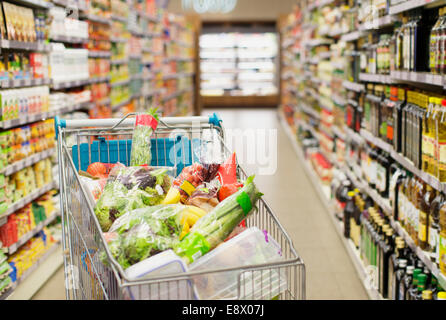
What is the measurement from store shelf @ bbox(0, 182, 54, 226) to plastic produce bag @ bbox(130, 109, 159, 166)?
6.30 feet

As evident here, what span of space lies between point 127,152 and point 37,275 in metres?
2.12

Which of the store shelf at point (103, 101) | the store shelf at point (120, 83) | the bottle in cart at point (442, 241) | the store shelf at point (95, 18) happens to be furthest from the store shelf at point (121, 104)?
the bottle in cart at point (442, 241)

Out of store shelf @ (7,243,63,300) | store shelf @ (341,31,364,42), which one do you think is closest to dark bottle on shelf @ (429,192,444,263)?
store shelf @ (341,31,364,42)

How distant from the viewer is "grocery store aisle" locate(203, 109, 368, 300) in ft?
13.1

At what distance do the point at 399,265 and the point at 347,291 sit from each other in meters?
0.80

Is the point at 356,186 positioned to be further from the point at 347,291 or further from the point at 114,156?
the point at 114,156

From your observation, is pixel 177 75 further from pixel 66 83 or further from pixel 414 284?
pixel 414 284

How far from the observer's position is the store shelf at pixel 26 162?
12.7 feet

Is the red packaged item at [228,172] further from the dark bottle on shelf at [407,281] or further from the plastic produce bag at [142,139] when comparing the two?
the dark bottle on shelf at [407,281]

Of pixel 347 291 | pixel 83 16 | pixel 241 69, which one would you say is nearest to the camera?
pixel 347 291

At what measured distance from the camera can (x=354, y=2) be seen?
204 inches

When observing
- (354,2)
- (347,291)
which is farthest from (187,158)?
(354,2)

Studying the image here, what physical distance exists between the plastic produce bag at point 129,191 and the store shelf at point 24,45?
2184 mm

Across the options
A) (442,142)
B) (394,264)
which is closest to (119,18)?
(394,264)
